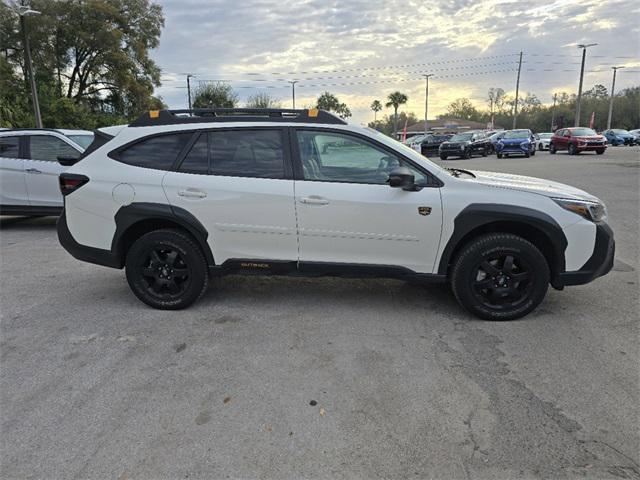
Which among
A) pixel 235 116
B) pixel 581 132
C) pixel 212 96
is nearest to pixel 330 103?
pixel 212 96

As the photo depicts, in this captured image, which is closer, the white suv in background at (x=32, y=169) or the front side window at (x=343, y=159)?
the front side window at (x=343, y=159)

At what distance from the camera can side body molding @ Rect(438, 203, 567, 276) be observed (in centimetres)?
385

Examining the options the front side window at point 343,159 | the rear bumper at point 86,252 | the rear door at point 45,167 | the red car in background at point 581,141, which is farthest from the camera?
the red car in background at point 581,141

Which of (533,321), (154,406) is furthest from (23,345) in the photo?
(533,321)

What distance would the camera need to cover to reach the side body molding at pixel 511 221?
3.85m

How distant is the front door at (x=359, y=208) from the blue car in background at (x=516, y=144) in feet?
85.5

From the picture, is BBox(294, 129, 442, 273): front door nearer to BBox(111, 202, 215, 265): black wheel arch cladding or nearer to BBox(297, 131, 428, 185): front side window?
BBox(297, 131, 428, 185): front side window

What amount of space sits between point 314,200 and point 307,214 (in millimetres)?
138

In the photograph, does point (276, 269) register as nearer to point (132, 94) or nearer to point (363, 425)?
point (363, 425)

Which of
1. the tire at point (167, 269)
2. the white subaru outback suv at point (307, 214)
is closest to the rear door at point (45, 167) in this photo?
the white subaru outback suv at point (307, 214)

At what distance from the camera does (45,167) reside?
7.99 metres

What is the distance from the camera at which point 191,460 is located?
94.4 inches

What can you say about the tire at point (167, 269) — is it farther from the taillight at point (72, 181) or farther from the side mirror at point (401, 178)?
the side mirror at point (401, 178)

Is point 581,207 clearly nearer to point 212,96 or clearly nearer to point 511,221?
point 511,221
